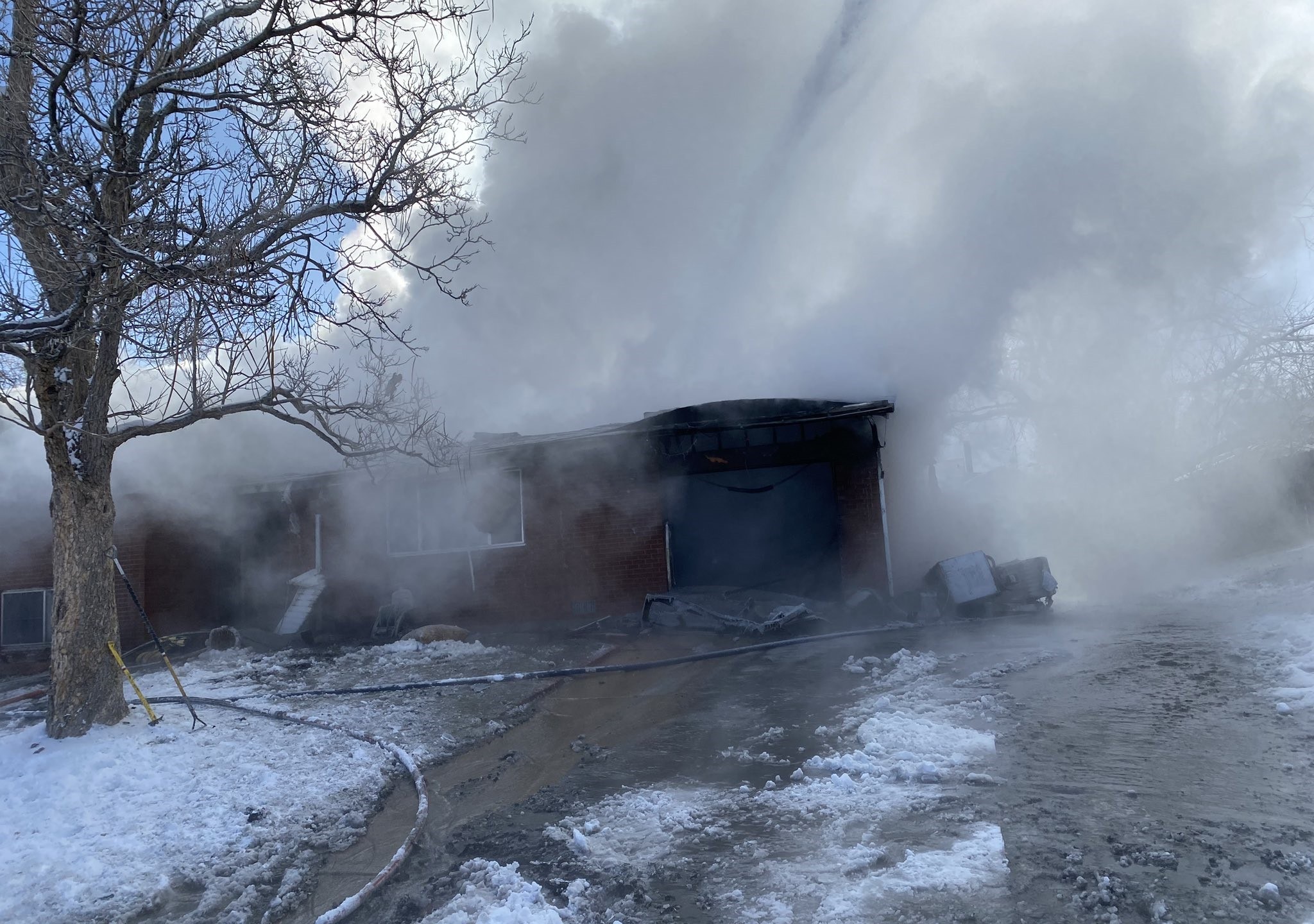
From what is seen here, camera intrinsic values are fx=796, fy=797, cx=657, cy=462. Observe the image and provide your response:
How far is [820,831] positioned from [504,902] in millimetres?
1407

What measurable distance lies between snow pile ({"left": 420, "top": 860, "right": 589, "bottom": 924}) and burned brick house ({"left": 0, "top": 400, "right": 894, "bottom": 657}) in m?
7.44

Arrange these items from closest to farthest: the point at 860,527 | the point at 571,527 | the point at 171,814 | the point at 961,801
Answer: the point at 961,801 → the point at 171,814 → the point at 860,527 → the point at 571,527

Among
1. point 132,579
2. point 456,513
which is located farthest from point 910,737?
point 132,579

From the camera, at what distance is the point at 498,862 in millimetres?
3539

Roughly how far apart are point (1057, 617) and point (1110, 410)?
713cm

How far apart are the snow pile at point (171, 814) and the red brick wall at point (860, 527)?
6892mm

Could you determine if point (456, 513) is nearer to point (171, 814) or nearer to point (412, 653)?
point (412, 653)

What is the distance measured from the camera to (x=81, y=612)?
542cm

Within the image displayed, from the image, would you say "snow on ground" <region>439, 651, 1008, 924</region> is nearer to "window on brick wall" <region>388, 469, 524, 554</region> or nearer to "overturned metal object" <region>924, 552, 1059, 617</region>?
"overturned metal object" <region>924, 552, 1059, 617</region>

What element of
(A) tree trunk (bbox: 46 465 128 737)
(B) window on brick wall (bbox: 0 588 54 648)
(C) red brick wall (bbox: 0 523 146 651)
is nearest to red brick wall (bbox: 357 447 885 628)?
(C) red brick wall (bbox: 0 523 146 651)

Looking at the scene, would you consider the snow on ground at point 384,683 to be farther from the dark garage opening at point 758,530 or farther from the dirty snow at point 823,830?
the dark garage opening at point 758,530

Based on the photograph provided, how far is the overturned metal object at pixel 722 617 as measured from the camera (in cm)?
908

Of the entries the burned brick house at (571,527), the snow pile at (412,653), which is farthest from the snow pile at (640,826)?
the burned brick house at (571,527)

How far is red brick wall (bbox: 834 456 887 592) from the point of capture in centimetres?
1047
